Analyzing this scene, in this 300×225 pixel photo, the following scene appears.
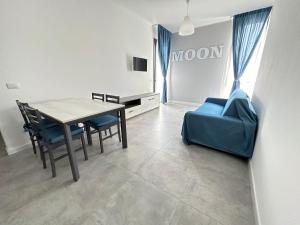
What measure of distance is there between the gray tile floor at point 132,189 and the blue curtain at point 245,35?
3.13m

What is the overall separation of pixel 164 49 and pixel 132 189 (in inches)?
189

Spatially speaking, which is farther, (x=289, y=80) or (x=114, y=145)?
(x=114, y=145)

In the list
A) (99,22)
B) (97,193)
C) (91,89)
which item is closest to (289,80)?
(97,193)

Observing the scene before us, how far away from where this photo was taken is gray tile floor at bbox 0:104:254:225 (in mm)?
1214

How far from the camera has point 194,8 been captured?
329 cm

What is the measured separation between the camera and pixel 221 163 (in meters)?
1.93

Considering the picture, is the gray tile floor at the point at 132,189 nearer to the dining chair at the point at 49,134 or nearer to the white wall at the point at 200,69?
the dining chair at the point at 49,134

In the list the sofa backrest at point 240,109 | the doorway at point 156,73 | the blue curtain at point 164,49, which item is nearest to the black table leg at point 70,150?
the sofa backrest at point 240,109

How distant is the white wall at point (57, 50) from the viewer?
1965mm

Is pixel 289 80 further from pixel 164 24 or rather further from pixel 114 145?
pixel 164 24

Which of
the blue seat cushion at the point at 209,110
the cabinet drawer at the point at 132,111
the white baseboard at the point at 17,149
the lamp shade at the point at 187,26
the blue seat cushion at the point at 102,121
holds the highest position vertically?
the lamp shade at the point at 187,26

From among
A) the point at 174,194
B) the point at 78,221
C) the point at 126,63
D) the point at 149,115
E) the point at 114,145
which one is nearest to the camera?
the point at 78,221

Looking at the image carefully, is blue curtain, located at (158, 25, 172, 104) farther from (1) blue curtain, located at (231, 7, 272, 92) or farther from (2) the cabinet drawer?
(1) blue curtain, located at (231, 7, 272, 92)

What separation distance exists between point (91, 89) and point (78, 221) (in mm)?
2506
